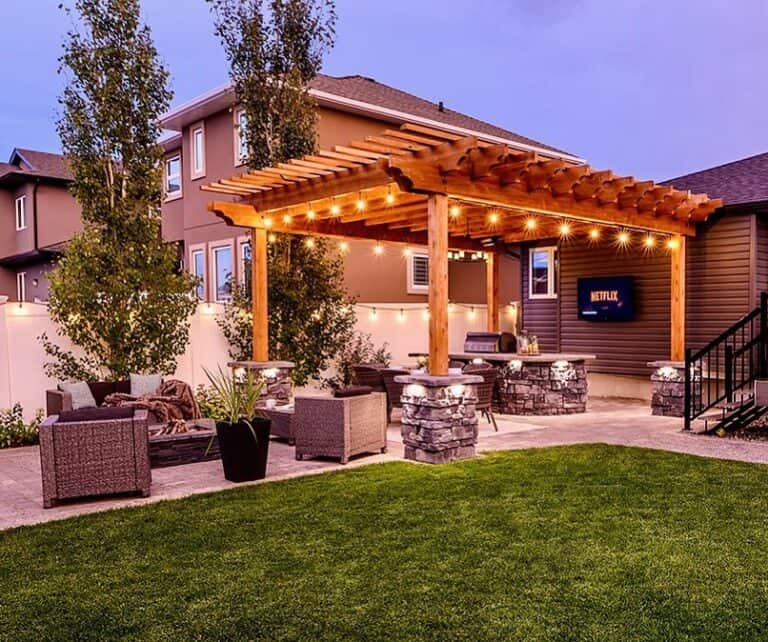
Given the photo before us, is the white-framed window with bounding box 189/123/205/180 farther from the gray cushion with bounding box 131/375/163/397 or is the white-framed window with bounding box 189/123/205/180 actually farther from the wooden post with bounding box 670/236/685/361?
the wooden post with bounding box 670/236/685/361

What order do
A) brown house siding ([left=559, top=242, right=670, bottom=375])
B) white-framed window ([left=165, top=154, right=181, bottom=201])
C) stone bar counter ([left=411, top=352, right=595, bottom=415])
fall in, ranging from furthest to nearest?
1. white-framed window ([left=165, top=154, right=181, bottom=201])
2. brown house siding ([left=559, top=242, right=670, bottom=375])
3. stone bar counter ([left=411, top=352, right=595, bottom=415])

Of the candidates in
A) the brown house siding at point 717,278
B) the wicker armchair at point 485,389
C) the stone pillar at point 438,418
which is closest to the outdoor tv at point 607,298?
the brown house siding at point 717,278

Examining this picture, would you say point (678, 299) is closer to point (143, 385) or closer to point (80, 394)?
point (143, 385)

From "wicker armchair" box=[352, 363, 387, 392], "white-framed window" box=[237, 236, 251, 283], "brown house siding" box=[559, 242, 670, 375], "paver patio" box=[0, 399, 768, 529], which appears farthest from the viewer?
"white-framed window" box=[237, 236, 251, 283]

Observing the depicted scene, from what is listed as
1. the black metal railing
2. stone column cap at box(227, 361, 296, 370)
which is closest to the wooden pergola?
stone column cap at box(227, 361, 296, 370)

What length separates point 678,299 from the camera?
10.0 m

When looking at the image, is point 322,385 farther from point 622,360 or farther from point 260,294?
point 622,360

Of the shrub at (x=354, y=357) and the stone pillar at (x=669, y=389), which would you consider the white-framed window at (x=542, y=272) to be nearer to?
the shrub at (x=354, y=357)

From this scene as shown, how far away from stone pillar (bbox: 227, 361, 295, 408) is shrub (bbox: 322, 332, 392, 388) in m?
1.99

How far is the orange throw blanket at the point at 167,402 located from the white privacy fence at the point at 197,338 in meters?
1.24

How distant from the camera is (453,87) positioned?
105188 mm

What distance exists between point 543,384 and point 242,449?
5481 millimetres

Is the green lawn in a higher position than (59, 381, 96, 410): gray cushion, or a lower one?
lower

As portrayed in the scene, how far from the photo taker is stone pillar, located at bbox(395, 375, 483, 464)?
6789mm
